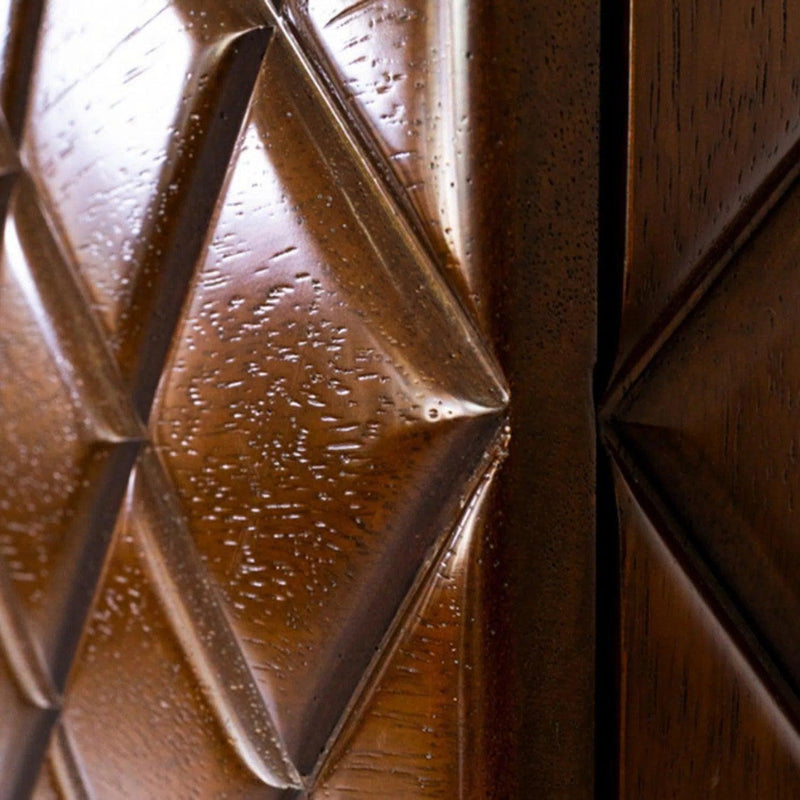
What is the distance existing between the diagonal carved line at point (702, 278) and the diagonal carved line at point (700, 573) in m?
0.02

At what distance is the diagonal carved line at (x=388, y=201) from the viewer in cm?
32

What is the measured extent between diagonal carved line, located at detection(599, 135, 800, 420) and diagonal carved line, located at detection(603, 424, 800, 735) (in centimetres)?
2

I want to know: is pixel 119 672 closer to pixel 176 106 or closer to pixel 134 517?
pixel 134 517

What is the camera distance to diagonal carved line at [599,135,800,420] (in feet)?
1.07

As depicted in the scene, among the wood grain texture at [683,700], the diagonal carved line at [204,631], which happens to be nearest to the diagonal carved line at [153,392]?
the diagonal carved line at [204,631]

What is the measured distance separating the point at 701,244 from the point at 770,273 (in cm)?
2

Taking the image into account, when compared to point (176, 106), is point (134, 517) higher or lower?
lower

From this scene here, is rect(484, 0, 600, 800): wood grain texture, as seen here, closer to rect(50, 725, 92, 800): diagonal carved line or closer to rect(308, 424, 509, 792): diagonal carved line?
rect(308, 424, 509, 792): diagonal carved line

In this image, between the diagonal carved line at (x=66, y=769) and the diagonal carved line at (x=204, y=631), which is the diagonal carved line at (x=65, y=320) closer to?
the diagonal carved line at (x=204, y=631)

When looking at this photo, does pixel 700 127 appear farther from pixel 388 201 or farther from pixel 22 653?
pixel 22 653

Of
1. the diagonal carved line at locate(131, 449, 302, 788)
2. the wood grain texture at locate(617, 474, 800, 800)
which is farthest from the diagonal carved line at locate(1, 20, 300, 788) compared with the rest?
the wood grain texture at locate(617, 474, 800, 800)

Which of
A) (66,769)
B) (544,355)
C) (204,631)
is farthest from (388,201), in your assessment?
(66,769)

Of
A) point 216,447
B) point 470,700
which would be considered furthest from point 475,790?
point 216,447

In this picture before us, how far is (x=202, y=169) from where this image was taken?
1.22 ft
